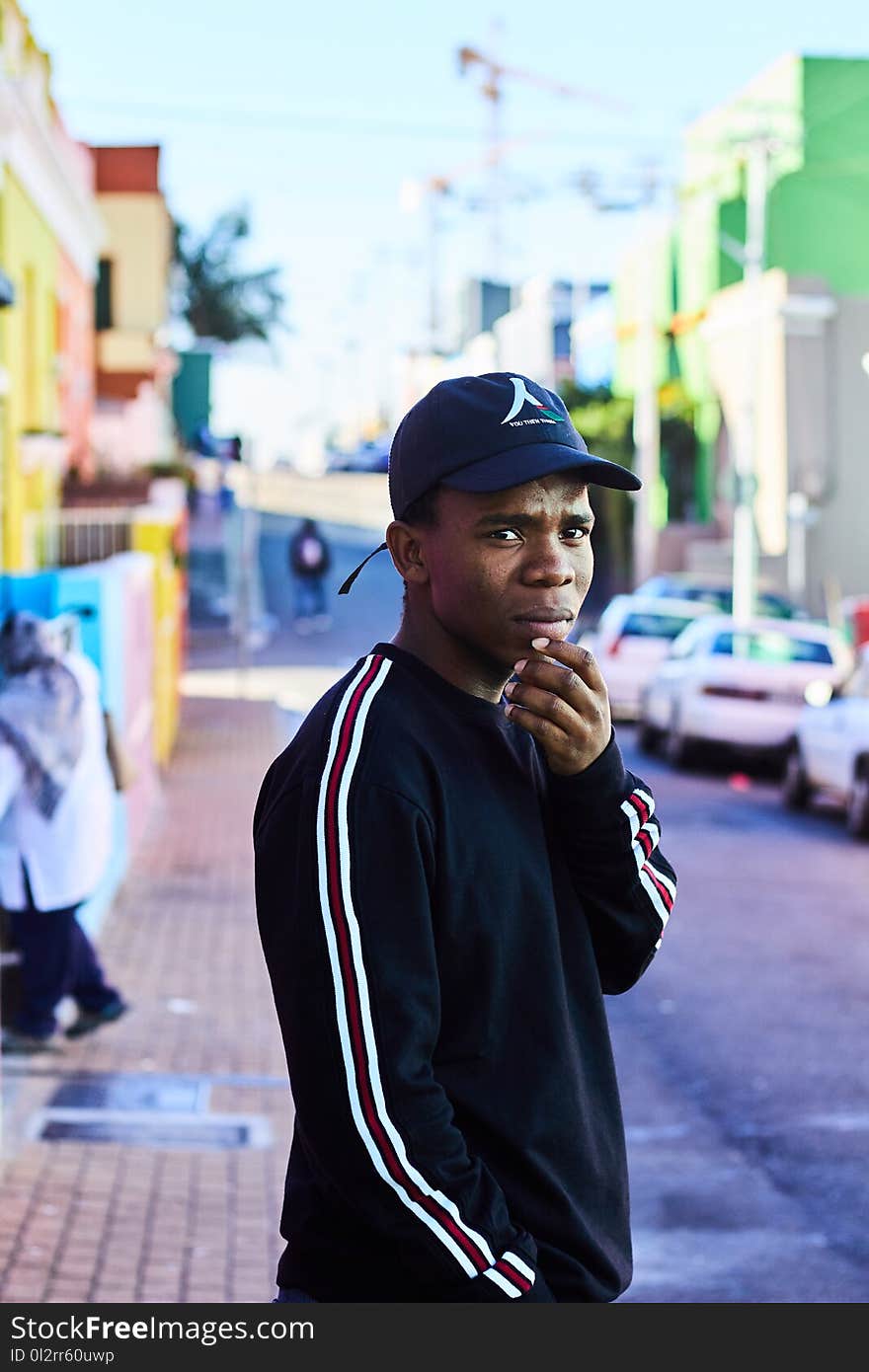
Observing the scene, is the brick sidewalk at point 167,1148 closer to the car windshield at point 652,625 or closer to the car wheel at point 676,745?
the car wheel at point 676,745

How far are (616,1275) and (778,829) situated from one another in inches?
527

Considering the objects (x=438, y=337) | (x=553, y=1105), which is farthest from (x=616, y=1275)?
(x=438, y=337)

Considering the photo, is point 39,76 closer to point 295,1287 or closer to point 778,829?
point 778,829

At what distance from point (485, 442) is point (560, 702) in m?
0.33

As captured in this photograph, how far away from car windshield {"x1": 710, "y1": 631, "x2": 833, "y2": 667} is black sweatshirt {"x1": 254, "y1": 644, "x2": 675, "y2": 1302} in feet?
56.4

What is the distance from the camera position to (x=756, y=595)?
3262cm

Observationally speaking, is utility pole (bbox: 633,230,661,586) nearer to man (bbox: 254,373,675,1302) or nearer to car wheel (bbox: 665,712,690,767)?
car wheel (bbox: 665,712,690,767)

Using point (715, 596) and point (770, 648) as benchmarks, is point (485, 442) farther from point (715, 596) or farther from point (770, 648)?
point (715, 596)

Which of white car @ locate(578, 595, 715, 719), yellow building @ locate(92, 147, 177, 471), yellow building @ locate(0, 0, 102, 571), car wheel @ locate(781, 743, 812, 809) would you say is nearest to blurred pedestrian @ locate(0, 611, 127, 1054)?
yellow building @ locate(0, 0, 102, 571)

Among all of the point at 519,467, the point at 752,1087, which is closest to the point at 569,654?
the point at 519,467

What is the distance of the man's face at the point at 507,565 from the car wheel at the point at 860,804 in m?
12.8

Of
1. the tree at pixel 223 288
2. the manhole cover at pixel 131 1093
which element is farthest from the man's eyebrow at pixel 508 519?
the tree at pixel 223 288

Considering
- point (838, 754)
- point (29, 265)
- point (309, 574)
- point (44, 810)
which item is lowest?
point (838, 754)

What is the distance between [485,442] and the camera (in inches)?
97.4
